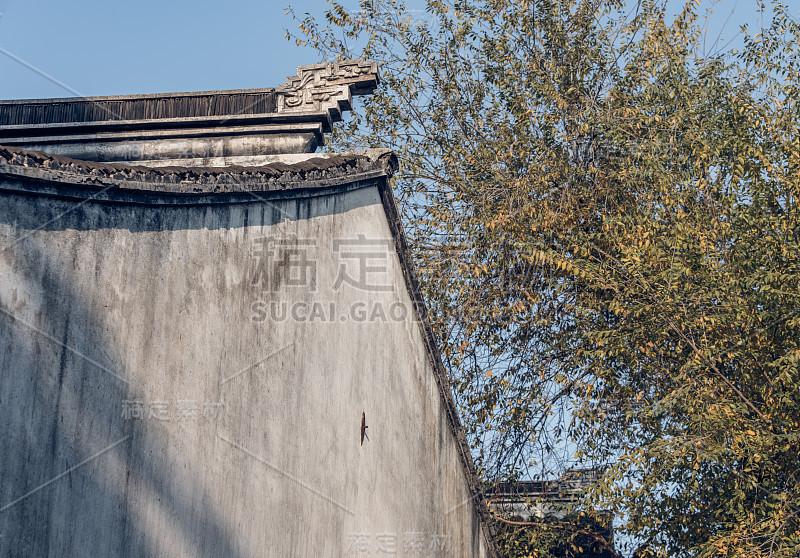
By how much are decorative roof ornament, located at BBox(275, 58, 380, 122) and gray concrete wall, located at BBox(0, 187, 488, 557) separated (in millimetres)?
1786

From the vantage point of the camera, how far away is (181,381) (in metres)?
4.56

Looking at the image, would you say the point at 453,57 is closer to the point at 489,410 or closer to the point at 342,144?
the point at 342,144

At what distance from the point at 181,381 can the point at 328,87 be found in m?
4.19

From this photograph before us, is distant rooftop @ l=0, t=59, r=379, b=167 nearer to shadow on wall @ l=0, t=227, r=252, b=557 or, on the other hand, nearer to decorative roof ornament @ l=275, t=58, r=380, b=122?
decorative roof ornament @ l=275, t=58, r=380, b=122

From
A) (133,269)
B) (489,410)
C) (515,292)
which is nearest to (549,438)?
(489,410)

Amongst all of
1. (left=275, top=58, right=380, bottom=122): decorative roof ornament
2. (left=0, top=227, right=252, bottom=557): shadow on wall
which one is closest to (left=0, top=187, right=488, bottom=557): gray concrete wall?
(left=0, top=227, right=252, bottom=557): shadow on wall

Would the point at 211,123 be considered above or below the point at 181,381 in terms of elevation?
above

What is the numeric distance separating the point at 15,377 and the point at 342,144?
10995mm

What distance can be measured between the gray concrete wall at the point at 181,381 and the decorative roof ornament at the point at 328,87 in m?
1.79

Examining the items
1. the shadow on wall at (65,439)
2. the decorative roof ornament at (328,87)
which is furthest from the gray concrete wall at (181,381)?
the decorative roof ornament at (328,87)

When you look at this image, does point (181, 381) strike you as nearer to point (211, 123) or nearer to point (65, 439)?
point (65, 439)

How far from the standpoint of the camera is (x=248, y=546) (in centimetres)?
475

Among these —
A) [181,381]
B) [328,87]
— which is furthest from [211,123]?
[181,381]

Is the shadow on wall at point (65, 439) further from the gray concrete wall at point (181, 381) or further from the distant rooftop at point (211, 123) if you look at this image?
the distant rooftop at point (211, 123)
